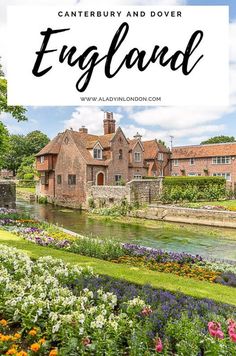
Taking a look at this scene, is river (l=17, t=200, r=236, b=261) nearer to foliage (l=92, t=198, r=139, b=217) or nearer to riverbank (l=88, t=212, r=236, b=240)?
riverbank (l=88, t=212, r=236, b=240)

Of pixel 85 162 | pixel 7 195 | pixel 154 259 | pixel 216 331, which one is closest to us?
pixel 216 331

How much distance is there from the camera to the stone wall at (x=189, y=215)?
2752 cm

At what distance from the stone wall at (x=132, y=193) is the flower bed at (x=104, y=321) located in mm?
28039

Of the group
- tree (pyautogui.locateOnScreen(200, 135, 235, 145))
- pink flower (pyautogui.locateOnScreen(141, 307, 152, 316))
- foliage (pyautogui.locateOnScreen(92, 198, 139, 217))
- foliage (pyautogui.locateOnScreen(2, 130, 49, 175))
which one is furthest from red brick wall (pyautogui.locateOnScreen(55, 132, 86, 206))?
tree (pyautogui.locateOnScreen(200, 135, 235, 145))

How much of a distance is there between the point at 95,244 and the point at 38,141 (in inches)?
3404

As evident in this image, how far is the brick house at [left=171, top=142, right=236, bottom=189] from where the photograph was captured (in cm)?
5206

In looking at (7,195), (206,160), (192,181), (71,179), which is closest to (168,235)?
(7,195)

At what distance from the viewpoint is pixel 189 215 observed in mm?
29656

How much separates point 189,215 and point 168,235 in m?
5.96

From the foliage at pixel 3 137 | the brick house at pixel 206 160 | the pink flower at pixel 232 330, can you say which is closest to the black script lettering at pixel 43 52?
the foliage at pixel 3 137

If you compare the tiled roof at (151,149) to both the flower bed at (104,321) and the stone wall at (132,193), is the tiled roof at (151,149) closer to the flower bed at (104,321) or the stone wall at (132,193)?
the stone wall at (132,193)

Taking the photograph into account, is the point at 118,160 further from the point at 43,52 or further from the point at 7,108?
the point at 43,52

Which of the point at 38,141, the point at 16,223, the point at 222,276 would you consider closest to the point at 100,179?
the point at 16,223

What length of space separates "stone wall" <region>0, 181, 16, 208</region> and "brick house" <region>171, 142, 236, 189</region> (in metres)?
30.7
